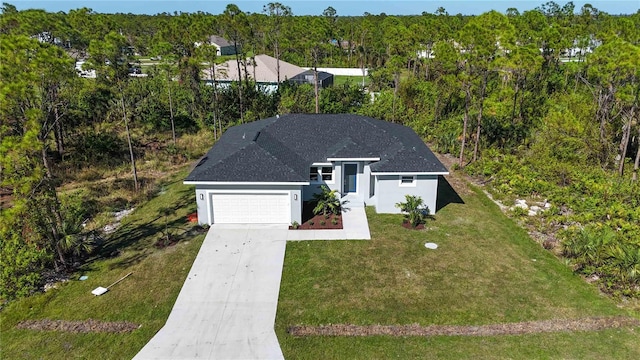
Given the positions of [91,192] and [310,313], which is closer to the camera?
[310,313]

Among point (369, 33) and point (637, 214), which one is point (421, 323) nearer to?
point (637, 214)

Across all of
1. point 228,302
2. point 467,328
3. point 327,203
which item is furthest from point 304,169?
point 467,328

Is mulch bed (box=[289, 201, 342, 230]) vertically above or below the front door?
below

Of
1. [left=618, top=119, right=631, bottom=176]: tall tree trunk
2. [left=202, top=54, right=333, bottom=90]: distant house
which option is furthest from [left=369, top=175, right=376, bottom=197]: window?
[left=202, top=54, right=333, bottom=90]: distant house

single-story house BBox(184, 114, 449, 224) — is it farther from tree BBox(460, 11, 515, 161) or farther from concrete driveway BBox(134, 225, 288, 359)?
tree BBox(460, 11, 515, 161)

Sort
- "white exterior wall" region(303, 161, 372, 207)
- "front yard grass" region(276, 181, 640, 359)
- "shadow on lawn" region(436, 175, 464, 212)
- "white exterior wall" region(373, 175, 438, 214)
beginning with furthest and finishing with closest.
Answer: "shadow on lawn" region(436, 175, 464, 212) → "white exterior wall" region(303, 161, 372, 207) → "white exterior wall" region(373, 175, 438, 214) → "front yard grass" region(276, 181, 640, 359)

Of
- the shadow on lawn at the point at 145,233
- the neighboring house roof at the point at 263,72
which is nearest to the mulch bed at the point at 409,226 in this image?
the shadow on lawn at the point at 145,233

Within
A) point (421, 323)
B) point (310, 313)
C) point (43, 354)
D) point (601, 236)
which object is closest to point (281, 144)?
point (310, 313)
